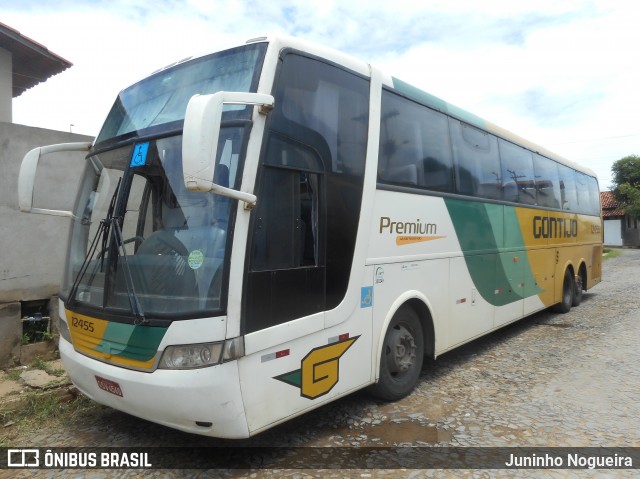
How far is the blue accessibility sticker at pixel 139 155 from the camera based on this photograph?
3.39 meters

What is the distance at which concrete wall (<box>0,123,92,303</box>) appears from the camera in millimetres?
5555

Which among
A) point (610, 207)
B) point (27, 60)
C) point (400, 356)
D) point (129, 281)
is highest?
point (27, 60)

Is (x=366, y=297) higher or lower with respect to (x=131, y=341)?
higher

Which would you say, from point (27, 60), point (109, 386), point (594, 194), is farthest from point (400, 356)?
→ point (594, 194)

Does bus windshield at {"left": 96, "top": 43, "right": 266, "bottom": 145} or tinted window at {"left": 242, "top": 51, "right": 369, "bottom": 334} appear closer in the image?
tinted window at {"left": 242, "top": 51, "right": 369, "bottom": 334}

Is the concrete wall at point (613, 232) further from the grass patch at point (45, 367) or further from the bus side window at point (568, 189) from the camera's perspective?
the grass patch at point (45, 367)

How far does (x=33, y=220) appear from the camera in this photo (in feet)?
19.1

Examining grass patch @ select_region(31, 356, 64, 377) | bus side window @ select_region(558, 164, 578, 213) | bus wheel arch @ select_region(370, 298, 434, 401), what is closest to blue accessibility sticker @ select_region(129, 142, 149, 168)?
bus wheel arch @ select_region(370, 298, 434, 401)

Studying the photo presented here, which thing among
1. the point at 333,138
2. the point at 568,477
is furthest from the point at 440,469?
the point at 333,138

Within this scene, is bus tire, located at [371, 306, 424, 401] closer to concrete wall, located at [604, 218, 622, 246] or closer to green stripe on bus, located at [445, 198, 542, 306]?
green stripe on bus, located at [445, 198, 542, 306]

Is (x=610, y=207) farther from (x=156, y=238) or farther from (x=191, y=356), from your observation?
(x=191, y=356)

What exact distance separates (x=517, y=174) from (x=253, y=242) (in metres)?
5.61

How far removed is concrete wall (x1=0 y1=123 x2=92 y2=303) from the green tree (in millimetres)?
37512

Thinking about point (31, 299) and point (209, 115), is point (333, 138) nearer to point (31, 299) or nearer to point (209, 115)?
point (209, 115)
